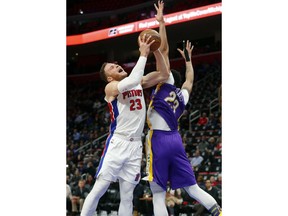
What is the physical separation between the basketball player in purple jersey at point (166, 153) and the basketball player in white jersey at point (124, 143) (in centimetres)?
14

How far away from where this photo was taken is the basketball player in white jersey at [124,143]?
5.47 metres

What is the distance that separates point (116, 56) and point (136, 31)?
6653 millimetres

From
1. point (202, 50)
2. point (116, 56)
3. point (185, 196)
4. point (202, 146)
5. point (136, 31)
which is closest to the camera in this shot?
point (185, 196)

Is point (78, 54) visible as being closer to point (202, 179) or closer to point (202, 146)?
point (202, 146)

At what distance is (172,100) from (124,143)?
72 cm

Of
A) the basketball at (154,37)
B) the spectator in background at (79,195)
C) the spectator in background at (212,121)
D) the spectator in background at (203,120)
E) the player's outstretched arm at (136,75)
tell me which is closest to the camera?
the player's outstretched arm at (136,75)

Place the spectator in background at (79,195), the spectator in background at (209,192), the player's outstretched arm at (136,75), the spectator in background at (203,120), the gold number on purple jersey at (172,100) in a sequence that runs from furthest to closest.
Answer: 1. the spectator in background at (203,120)
2. the spectator in background at (79,195)
3. the spectator in background at (209,192)
4. the gold number on purple jersey at (172,100)
5. the player's outstretched arm at (136,75)

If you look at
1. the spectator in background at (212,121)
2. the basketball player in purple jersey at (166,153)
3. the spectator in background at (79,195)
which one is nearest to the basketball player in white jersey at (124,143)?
the basketball player in purple jersey at (166,153)

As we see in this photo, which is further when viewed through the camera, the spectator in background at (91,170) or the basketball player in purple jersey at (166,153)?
the spectator in background at (91,170)

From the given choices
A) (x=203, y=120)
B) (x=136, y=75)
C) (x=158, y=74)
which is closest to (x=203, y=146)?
(x=203, y=120)

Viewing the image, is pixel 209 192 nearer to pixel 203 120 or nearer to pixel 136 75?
pixel 136 75

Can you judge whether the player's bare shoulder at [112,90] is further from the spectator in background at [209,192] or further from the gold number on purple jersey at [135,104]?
the spectator in background at [209,192]
